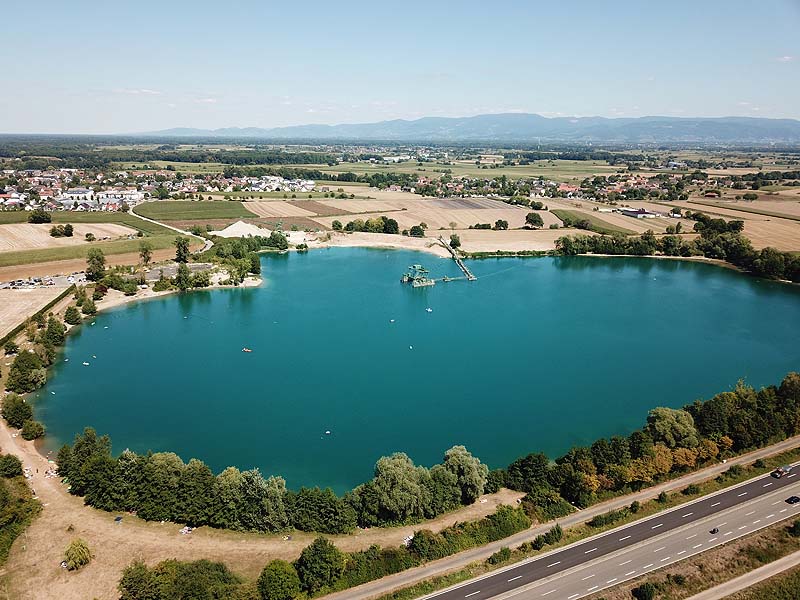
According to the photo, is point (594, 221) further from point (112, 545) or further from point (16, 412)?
point (112, 545)

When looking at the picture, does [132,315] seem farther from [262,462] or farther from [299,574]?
[299,574]

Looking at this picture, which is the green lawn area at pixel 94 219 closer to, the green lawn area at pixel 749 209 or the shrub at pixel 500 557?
A: the shrub at pixel 500 557

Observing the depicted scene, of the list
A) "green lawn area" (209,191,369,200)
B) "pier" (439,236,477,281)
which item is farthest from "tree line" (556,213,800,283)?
"green lawn area" (209,191,369,200)

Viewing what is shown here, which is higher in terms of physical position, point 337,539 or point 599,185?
point 599,185

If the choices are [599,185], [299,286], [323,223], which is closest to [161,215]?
[323,223]

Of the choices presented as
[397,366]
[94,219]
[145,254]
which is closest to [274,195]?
[94,219]

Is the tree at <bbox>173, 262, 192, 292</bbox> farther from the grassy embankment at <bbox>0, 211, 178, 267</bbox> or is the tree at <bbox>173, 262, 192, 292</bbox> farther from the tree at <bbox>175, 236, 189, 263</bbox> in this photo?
the grassy embankment at <bbox>0, 211, 178, 267</bbox>

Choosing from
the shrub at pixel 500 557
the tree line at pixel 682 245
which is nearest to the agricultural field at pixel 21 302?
A: the shrub at pixel 500 557
